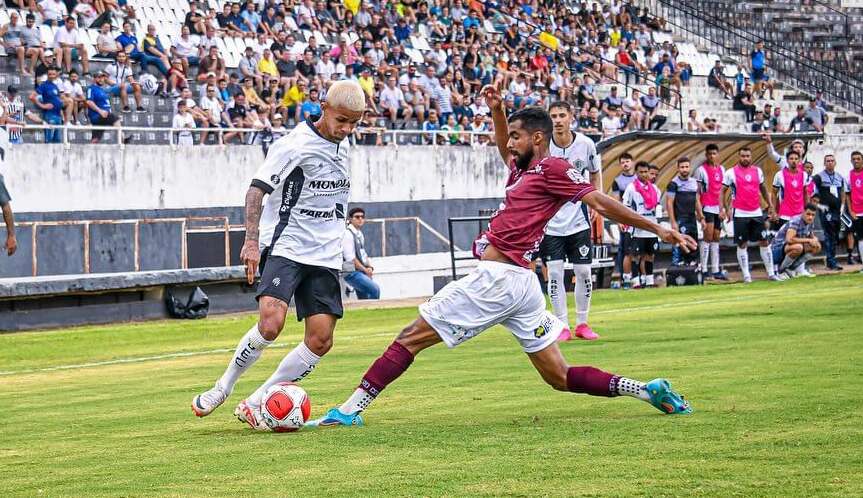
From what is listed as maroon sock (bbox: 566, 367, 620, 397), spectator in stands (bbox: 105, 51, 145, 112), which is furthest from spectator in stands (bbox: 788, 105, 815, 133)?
maroon sock (bbox: 566, 367, 620, 397)

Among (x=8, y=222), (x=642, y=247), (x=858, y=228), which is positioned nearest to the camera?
(x=8, y=222)

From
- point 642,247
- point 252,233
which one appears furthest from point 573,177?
point 642,247

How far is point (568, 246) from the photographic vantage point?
15469 millimetres

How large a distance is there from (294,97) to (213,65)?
2049 millimetres

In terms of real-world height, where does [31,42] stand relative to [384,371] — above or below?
above

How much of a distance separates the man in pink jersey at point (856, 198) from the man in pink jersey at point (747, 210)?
2.23 metres

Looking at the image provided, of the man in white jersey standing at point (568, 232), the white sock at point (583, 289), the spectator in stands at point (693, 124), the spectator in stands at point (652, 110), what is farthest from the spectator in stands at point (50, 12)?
the spectator in stands at point (693, 124)

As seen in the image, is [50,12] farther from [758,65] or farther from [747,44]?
[747,44]

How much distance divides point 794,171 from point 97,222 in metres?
13.9

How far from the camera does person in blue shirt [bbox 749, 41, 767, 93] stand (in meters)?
48.6

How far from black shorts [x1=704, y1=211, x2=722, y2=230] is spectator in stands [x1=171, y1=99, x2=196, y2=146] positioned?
1093 centimetres

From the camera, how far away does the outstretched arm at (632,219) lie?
8.34 meters

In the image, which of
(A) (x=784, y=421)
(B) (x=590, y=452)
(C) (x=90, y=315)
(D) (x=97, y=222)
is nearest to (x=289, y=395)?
(B) (x=590, y=452)

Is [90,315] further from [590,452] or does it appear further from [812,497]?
[812,497]
